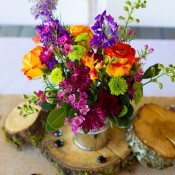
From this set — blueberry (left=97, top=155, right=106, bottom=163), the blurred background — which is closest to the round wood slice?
blueberry (left=97, top=155, right=106, bottom=163)

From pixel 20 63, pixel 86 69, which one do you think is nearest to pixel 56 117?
pixel 86 69

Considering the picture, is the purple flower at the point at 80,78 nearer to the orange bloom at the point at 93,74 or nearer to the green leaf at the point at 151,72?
the orange bloom at the point at 93,74

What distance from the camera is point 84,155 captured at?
881mm

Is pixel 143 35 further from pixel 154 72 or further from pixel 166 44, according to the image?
pixel 154 72

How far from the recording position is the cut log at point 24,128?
0.90 metres

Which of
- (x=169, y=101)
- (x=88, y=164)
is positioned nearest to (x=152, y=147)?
(x=88, y=164)

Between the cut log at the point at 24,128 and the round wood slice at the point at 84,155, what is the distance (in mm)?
27

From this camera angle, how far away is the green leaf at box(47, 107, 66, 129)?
73cm

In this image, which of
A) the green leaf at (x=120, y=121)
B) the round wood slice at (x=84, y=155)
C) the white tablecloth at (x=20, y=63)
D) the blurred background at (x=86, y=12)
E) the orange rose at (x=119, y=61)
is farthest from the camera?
the blurred background at (x=86, y=12)

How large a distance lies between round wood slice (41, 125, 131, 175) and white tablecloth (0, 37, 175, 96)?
259 millimetres

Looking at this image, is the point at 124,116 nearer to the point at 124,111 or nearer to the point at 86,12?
the point at 124,111

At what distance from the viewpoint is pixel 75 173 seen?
857 millimetres

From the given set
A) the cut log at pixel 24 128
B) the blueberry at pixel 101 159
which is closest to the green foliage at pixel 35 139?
the cut log at pixel 24 128

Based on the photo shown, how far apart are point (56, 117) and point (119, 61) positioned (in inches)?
7.4
